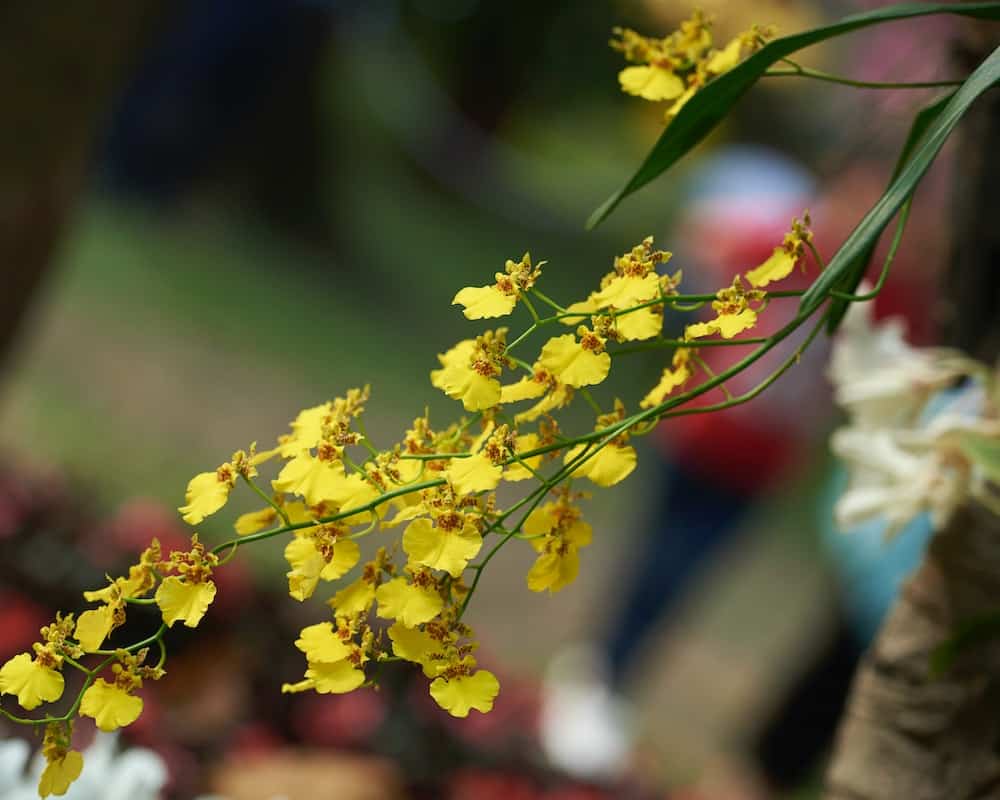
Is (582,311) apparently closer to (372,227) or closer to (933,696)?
(933,696)

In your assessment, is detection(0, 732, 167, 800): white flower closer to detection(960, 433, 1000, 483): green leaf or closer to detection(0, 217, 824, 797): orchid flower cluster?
detection(0, 217, 824, 797): orchid flower cluster

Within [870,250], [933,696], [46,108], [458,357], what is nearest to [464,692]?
[458,357]

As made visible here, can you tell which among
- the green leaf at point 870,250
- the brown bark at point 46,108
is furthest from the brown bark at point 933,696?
the brown bark at point 46,108

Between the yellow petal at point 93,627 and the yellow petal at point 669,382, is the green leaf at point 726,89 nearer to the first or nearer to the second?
the yellow petal at point 669,382

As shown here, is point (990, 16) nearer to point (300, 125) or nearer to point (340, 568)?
point (340, 568)

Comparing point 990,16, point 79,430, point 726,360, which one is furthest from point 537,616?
point 990,16

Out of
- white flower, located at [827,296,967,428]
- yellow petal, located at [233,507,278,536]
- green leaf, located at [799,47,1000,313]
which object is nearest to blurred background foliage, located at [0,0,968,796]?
white flower, located at [827,296,967,428]
